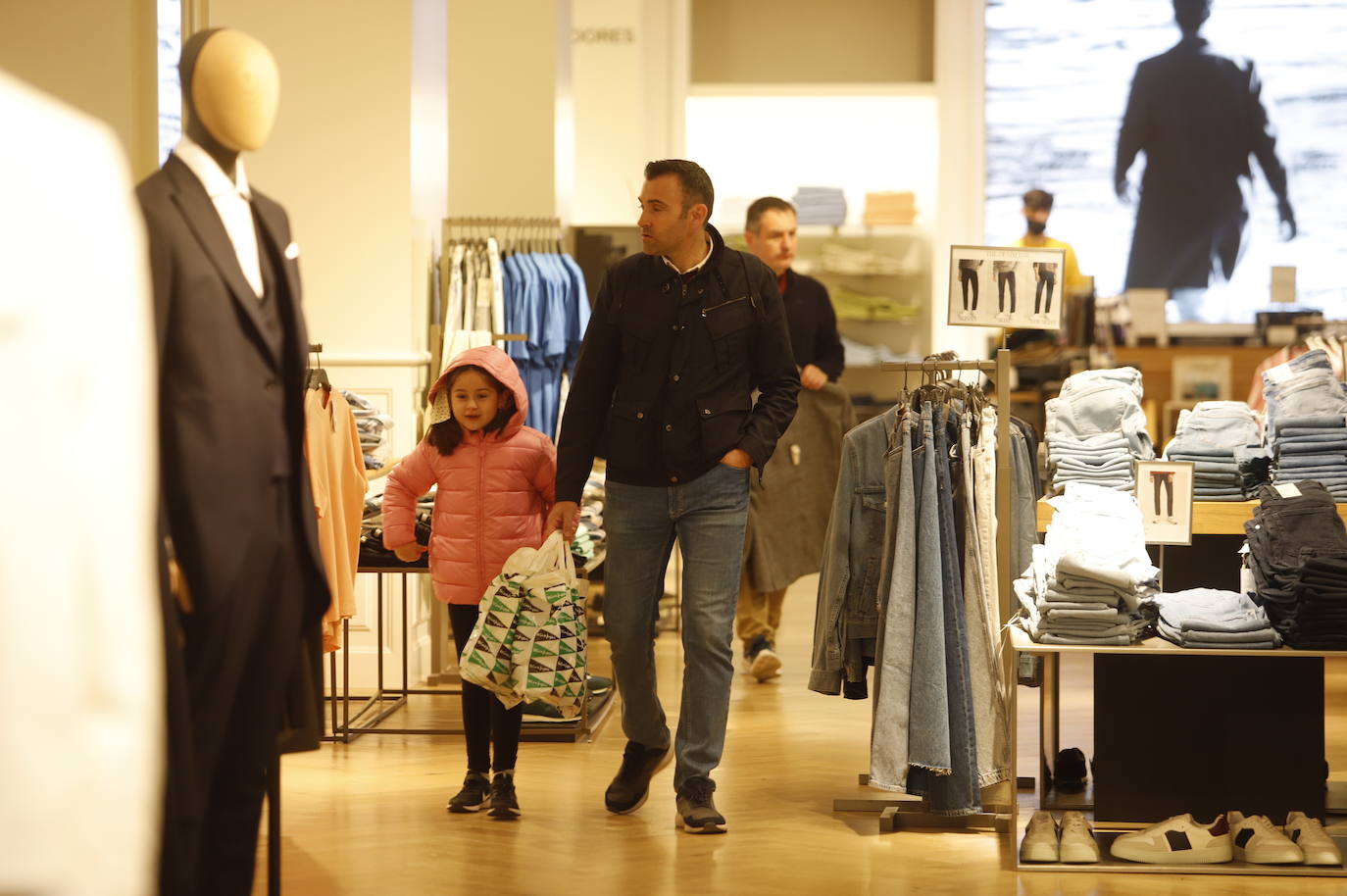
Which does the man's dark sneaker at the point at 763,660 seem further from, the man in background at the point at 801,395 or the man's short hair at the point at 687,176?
the man's short hair at the point at 687,176

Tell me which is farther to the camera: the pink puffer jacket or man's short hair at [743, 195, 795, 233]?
man's short hair at [743, 195, 795, 233]

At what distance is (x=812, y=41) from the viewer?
10492 millimetres

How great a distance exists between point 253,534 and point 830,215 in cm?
838

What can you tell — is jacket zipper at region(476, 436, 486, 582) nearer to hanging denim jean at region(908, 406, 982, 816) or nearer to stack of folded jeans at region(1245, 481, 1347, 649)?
hanging denim jean at region(908, 406, 982, 816)

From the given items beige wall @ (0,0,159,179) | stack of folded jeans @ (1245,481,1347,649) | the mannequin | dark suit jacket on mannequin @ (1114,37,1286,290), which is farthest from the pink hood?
dark suit jacket on mannequin @ (1114,37,1286,290)

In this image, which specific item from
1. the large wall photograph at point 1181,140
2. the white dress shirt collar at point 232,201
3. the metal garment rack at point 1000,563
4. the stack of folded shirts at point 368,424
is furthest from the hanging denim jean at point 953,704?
the large wall photograph at point 1181,140

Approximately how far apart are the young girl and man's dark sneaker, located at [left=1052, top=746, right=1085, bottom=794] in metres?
1.58

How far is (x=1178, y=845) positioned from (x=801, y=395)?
2.76m

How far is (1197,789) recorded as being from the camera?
406 centimetres

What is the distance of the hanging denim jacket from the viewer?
4.17m

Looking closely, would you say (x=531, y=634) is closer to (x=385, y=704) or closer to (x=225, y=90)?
(x=385, y=704)

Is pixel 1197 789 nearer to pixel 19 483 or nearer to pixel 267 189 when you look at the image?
pixel 19 483

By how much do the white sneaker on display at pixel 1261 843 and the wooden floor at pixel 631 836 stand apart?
0.06 meters

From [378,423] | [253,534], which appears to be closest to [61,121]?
[253,534]
